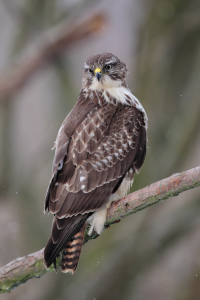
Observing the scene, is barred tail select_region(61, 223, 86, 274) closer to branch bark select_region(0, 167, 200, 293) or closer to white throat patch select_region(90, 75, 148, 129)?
branch bark select_region(0, 167, 200, 293)

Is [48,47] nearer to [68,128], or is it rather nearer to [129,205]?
[68,128]

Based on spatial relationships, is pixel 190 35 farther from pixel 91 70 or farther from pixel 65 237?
pixel 65 237

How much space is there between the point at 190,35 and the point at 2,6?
292 cm

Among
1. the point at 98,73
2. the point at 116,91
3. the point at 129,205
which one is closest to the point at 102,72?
the point at 98,73

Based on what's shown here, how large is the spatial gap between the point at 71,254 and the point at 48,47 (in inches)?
126

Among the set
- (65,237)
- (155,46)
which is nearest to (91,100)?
(65,237)

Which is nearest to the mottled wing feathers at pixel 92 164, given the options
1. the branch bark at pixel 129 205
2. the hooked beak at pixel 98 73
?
the branch bark at pixel 129 205

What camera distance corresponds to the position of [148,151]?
20.8ft

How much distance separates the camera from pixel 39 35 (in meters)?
6.68

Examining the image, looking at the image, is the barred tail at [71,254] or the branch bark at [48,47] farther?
the branch bark at [48,47]

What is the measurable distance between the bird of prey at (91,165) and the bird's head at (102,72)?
0.10 meters

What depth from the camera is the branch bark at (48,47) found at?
246 inches

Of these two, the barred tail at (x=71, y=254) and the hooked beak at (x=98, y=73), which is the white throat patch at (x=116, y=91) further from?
the barred tail at (x=71, y=254)

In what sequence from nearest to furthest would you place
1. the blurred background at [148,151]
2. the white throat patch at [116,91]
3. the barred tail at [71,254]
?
the barred tail at [71,254]
the white throat patch at [116,91]
the blurred background at [148,151]
